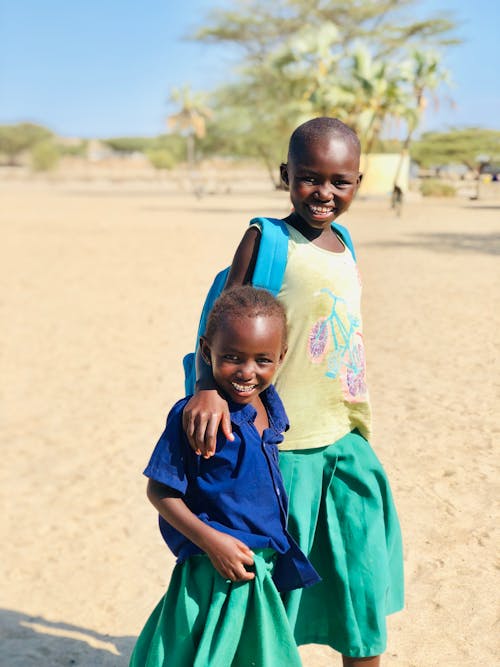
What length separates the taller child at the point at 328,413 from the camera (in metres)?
1.94

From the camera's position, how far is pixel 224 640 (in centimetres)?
173

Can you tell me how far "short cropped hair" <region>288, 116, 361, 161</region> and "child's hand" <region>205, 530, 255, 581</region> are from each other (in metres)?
0.88

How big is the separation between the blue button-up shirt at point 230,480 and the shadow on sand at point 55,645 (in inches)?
54.3

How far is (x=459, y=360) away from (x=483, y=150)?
3837cm

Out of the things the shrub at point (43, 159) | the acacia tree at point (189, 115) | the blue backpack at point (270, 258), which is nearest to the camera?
the blue backpack at point (270, 258)

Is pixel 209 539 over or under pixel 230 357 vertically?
under

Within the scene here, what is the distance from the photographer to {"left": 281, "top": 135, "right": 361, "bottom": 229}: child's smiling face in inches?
75.2

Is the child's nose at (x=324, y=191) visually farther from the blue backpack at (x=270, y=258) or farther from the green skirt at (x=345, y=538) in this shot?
the green skirt at (x=345, y=538)

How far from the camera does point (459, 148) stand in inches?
1727

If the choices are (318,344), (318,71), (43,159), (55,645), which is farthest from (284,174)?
(43,159)

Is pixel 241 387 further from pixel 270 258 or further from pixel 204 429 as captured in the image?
pixel 270 258

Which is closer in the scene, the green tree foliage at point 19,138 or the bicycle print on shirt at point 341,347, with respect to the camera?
the bicycle print on shirt at point 341,347

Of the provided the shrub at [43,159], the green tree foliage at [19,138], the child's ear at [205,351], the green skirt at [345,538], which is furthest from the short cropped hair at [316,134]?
the green tree foliage at [19,138]

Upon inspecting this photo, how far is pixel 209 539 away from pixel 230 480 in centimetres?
13
